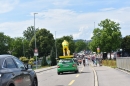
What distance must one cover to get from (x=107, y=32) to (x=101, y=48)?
13.8 ft

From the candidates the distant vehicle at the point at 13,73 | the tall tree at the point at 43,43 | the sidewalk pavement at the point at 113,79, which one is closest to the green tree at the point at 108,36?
the tall tree at the point at 43,43

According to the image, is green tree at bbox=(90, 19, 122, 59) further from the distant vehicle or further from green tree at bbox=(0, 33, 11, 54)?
the distant vehicle

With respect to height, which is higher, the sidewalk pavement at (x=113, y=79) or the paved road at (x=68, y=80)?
the sidewalk pavement at (x=113, y=79)

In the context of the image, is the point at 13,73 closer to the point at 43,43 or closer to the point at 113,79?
the point at 113,79

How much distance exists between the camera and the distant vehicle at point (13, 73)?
27.5 ft

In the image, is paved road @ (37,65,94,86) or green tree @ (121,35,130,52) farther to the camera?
green tree @ (121,35,130,52)

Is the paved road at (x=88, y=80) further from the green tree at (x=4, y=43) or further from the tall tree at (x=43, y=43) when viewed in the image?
the green tree at (x=4, y=43)

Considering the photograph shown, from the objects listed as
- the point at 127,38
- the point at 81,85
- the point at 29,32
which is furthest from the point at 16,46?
the point at 81,85

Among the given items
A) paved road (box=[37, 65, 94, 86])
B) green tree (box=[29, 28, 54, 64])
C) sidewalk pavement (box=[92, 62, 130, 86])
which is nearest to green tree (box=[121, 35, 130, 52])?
green tree (box=[29, 28, 54, 64])

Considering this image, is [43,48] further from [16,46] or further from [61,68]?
[61,68]

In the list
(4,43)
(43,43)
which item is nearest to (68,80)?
(43,43)

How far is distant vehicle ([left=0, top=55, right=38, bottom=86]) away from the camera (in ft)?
27.5

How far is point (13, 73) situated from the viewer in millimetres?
9102

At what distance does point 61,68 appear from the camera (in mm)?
26828
